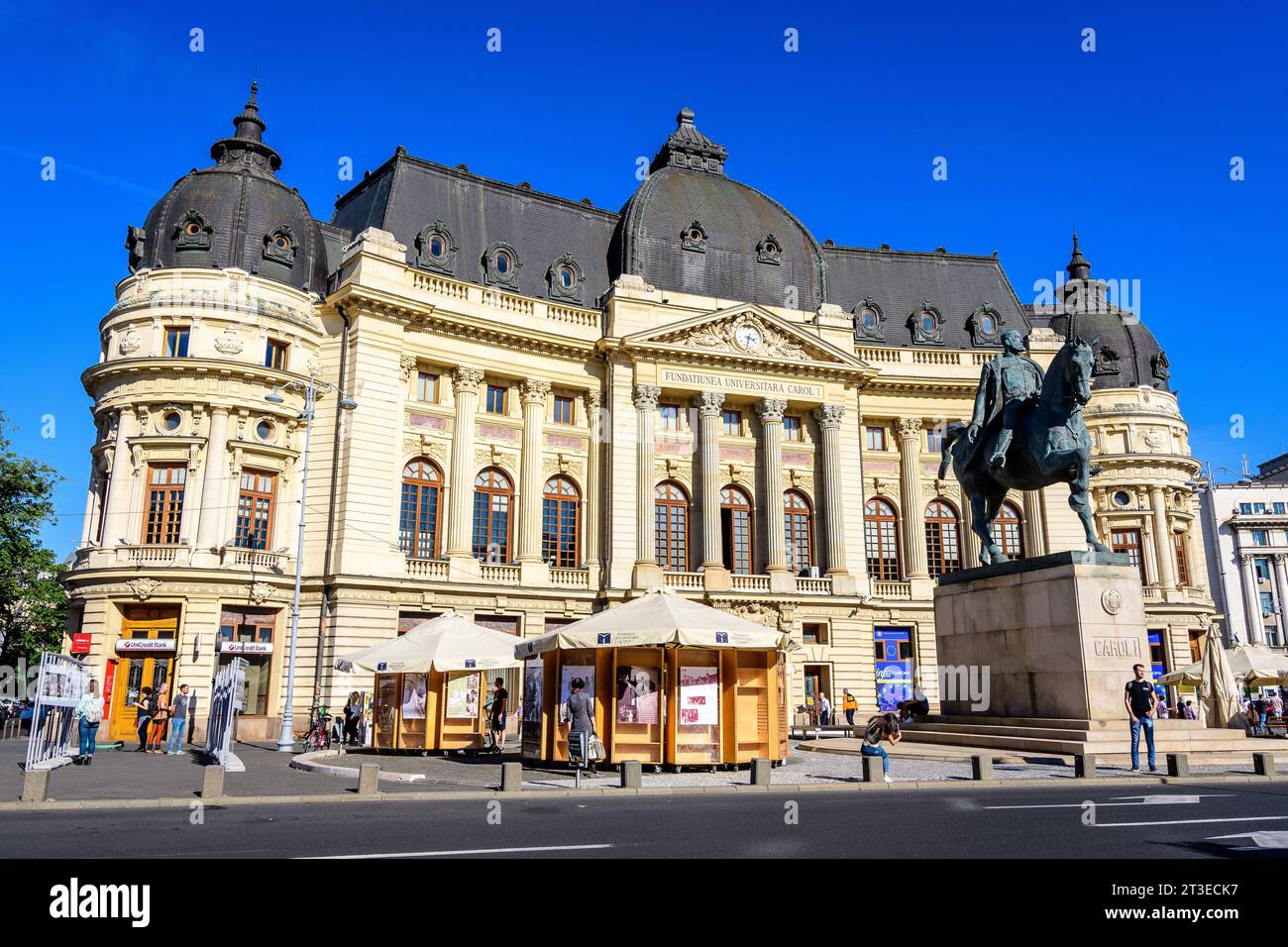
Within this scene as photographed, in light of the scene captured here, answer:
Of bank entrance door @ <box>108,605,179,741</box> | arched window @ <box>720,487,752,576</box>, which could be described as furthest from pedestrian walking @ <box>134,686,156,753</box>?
arched window @ <box>720,487,752,576</box>

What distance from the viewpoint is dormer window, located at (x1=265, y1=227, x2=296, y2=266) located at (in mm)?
39375

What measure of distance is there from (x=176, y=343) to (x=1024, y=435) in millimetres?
30209

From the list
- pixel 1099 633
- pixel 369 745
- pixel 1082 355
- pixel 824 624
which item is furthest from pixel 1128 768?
pixel 824 624

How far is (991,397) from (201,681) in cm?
2780

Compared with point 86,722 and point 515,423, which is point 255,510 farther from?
point 86,722

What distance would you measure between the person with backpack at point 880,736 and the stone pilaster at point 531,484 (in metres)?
19.6

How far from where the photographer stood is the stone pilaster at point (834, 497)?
45188 mm

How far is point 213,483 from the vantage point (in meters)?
36.2

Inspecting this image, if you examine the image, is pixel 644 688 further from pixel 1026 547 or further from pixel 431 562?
pixel 1026 547

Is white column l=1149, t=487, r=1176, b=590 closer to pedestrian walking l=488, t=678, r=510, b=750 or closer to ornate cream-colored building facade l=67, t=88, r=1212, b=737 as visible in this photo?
ornate cream-colored building facade l=67, t=88, r=1212, b=737

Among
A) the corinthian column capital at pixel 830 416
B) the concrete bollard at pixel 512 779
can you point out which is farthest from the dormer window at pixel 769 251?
the concrete bollard at pixel 512 779

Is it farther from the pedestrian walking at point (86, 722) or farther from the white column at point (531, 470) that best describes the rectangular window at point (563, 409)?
the pedestrian walking at point (86, 722)

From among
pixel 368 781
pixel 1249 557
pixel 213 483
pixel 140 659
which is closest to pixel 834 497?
pixel 213 483

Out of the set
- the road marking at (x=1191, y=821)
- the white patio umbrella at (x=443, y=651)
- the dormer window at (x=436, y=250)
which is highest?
the dormer window at (x=436, y=250)
